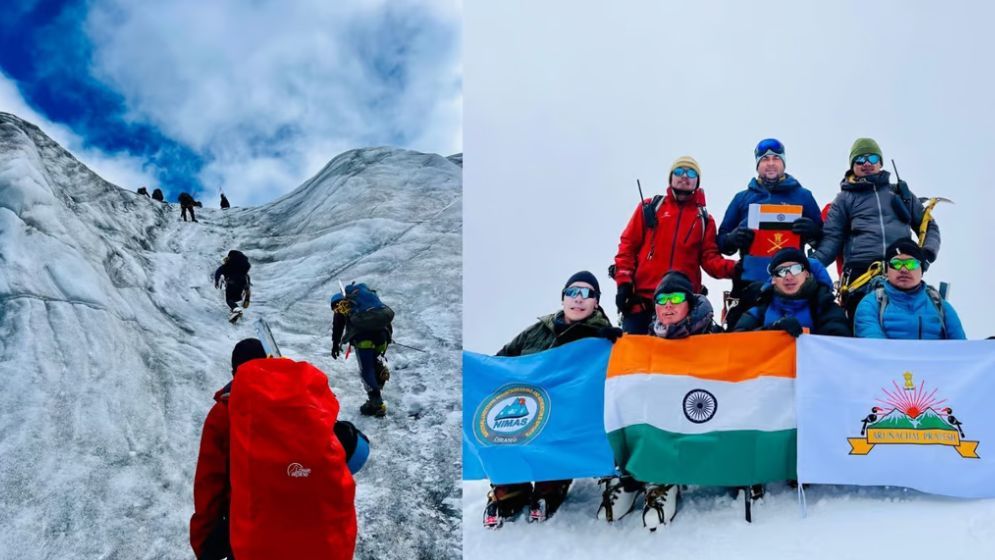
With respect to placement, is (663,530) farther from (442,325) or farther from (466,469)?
(442,325)

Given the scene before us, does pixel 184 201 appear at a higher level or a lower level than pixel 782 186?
lower

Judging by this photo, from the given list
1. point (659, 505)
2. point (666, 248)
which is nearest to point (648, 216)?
point (666, 248)

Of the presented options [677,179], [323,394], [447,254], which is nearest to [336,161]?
[447,254]

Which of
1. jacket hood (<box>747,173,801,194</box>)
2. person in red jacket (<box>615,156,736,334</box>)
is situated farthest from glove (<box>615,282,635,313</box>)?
jacket hood (<box>747,173,801,194</box>)

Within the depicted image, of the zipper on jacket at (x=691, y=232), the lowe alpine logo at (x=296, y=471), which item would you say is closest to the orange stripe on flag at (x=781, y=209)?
the zipper on jacket at (x=691, y=232)

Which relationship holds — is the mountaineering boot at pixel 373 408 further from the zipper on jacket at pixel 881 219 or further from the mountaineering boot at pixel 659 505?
the zipper on jacket at pixel 881 219

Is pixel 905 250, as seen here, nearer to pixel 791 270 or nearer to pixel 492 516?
pixel 791 270

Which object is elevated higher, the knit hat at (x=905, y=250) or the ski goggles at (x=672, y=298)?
the knit hat at (x=905, y=250)
